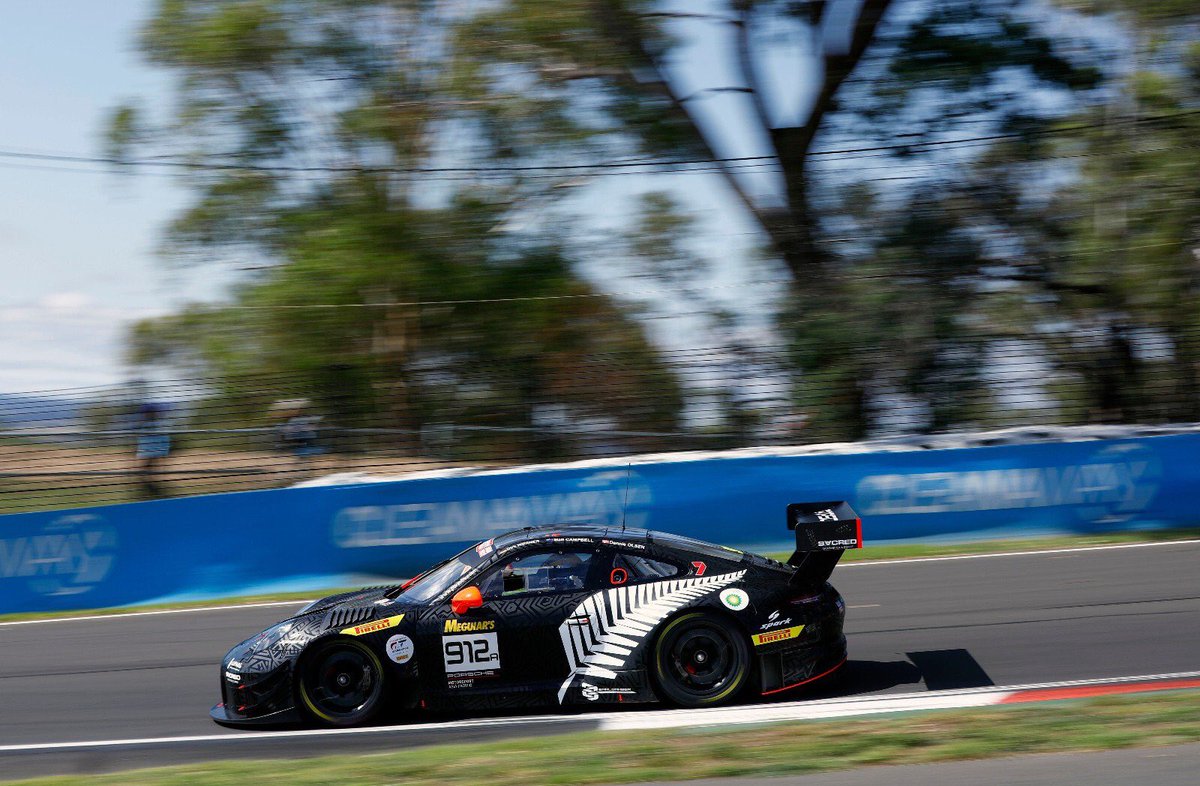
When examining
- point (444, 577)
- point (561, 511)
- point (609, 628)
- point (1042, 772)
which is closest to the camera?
point (1042, 772)

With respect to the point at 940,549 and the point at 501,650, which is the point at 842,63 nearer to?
the point at 940,549

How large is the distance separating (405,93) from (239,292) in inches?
185

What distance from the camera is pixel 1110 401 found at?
58.3 feet

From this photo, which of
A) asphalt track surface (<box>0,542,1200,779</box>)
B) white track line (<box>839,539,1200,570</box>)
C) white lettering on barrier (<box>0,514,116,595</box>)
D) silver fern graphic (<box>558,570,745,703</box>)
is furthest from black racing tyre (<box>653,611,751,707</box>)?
white lettering on barrier (<box>0,514,116,595</box>)

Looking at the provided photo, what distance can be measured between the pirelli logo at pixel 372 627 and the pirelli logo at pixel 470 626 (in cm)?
34

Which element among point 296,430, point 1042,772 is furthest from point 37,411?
point 1042,772

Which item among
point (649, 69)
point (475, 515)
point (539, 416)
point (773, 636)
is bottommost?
point (773, 636)

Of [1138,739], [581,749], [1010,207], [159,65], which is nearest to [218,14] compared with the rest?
[159,65]

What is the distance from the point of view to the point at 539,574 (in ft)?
25.2

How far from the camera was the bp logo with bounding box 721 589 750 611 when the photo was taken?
24.6 ft

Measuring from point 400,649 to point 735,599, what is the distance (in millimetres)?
2136

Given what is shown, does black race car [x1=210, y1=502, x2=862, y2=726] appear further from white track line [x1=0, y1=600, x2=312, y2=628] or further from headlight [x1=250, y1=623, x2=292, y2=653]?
white track line [x1=0, y1=600, x2=312, y2=628]

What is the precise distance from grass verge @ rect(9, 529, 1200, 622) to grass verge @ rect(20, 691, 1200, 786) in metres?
7.01

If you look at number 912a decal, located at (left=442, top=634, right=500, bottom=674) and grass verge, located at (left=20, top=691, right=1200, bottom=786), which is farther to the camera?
number 912a decal, located at (left=442, top=634, right=500, bottom=674)
